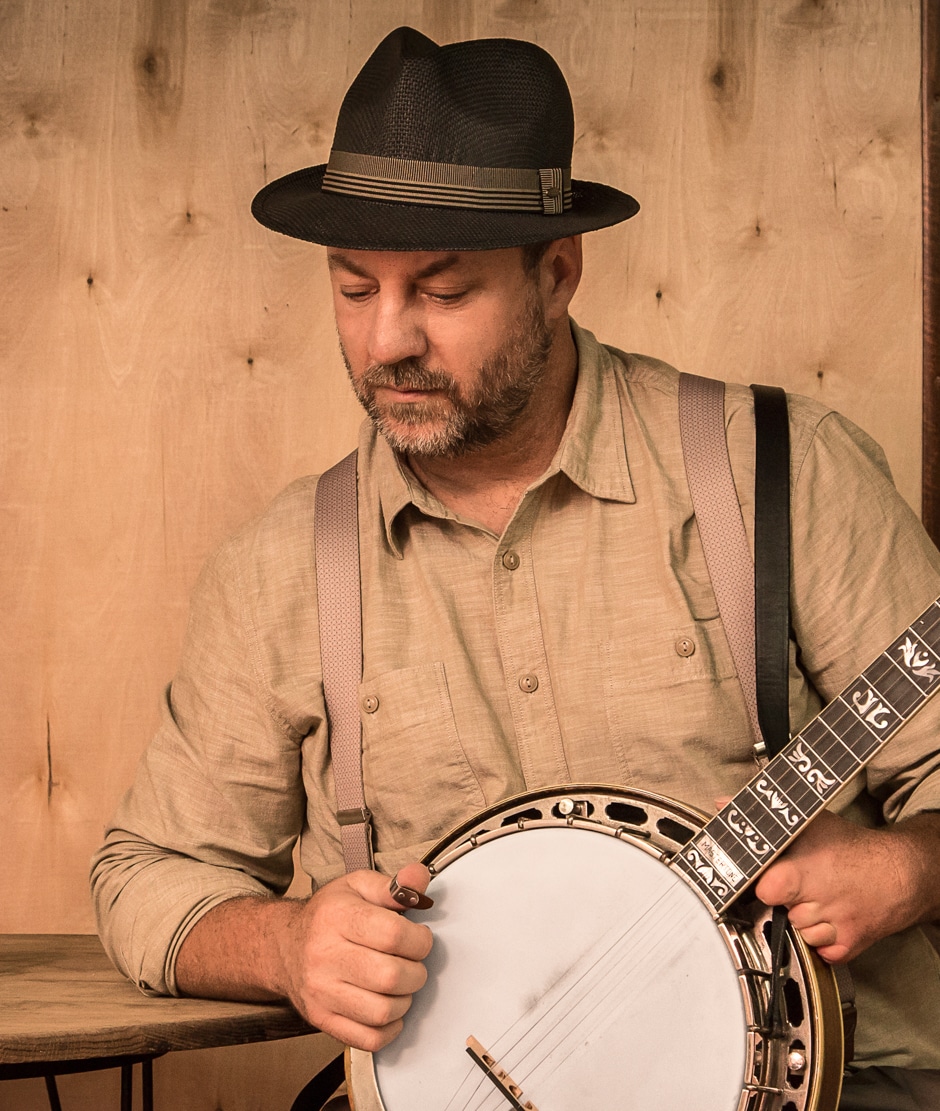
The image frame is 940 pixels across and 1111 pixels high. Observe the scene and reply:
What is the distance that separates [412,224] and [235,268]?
2.74 ft

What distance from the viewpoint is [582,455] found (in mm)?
1743

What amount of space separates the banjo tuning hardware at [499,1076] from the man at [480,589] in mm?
233

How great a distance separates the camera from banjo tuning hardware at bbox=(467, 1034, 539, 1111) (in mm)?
1334

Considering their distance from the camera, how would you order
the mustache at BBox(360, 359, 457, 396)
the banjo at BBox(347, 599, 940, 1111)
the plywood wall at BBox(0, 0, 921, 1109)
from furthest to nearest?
the plywood wall at BBox(0, 0, 921, 1109)
the mustache at BBox(360, 359, 457, 396)
the banjo at BBox(347, 599, 940, 1111)

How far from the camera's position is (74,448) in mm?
2344

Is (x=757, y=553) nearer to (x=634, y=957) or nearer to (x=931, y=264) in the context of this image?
(x=634, y=957)

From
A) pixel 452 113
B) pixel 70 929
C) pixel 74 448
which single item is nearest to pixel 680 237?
pixel 452 113

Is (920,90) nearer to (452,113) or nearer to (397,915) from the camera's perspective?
(452,113)

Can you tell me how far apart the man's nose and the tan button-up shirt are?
21 centimetres

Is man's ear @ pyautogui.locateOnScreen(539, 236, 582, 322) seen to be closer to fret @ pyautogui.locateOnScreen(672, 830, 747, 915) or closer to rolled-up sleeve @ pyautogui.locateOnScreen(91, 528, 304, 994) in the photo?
rolled-up sleeve @ pyautogui.locateOnScreen(91, 528, 304, 994)

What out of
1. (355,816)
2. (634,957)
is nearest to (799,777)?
(634,957)

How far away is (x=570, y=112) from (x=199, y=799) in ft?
3.37

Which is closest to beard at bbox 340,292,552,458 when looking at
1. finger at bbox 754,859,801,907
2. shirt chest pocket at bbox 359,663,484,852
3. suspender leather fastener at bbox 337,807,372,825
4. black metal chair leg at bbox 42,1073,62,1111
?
shirt chest pocket at bbox 359,663,484,852

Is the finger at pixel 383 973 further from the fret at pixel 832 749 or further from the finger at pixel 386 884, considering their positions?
the fret at pixel 832 749
